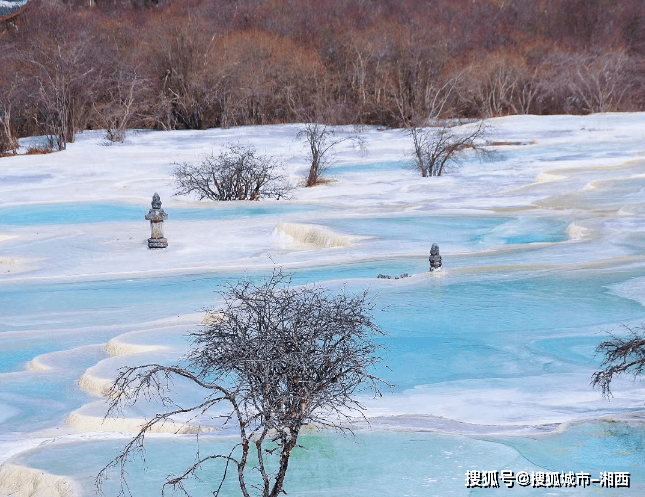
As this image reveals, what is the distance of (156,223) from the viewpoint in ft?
42.8

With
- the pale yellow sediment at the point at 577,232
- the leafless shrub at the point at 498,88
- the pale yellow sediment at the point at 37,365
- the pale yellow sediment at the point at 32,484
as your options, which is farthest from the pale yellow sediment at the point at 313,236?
the leafless shrub at the point at 498,88

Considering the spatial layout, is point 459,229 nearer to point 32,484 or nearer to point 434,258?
point 434,258

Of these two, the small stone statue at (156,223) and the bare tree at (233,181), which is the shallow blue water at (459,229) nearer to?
the small stone statue at (156,223)

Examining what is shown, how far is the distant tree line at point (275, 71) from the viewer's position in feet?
95.9

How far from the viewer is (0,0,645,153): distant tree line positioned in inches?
1151

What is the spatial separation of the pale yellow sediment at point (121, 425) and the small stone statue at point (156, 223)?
622cm

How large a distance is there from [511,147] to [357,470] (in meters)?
19.6

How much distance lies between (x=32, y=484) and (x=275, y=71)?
28.7m

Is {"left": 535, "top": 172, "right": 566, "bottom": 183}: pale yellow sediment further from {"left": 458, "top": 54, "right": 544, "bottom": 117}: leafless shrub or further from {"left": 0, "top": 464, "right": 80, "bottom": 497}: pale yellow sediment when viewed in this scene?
{"left": 0, "top": 464, "right": 80, "bottom": 497}: pale yellow sediment

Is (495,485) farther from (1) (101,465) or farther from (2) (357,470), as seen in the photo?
(1) (101,465)

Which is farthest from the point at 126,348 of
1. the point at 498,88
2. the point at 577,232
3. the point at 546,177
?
the point at 498,88

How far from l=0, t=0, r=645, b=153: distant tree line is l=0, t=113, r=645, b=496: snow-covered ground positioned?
775 cm

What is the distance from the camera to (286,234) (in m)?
14.1

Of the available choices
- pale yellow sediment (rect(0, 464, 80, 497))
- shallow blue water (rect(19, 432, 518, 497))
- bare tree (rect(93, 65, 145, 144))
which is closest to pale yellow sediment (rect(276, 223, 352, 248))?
shallow blue water (rect(19, 432, 518, 497))
